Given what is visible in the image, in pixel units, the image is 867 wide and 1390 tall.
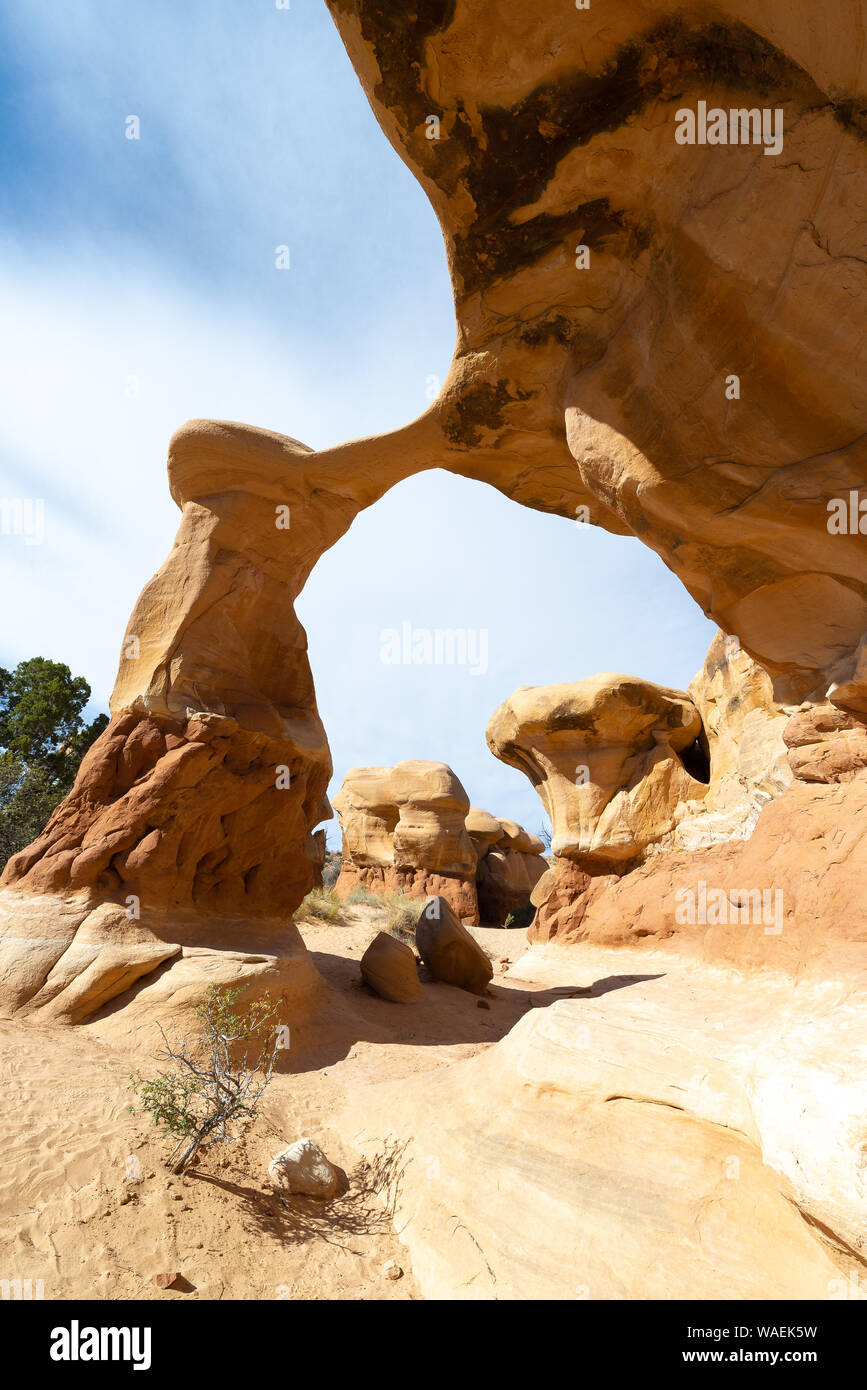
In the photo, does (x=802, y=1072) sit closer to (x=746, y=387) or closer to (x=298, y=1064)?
(x=746, y=387)

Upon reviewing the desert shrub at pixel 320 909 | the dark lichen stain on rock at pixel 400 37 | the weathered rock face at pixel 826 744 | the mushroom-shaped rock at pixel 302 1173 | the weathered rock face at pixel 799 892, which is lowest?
the desert shrub at pixel 320 909

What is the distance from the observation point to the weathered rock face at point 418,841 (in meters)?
19.1

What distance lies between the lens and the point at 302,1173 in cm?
405

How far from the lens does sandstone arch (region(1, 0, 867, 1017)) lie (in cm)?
407

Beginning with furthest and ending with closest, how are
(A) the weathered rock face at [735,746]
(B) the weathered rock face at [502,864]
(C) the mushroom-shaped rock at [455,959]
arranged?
(B) the weathered rock face at [502,864], (C) the mushroom-shaped rock at [455,959], (A) the weathered rock face at [735,746]

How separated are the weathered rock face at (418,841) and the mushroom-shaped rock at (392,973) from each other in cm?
1010

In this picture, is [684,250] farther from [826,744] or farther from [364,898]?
[364,898]

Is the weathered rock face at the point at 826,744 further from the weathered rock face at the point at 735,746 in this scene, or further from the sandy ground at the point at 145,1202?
the sandy ground at the point at 145,1202

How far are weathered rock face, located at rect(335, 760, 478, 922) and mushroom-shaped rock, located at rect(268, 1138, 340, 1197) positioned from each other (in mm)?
14928

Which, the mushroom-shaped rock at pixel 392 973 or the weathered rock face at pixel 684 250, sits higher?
the weathered rock face at pixel 684 250

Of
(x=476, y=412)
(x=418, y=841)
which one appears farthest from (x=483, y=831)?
(x=476, y=412)

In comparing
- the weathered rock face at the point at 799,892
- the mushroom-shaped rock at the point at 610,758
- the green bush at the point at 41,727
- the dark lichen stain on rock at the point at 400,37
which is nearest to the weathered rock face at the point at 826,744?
the weathered rock face at the point at 799,892

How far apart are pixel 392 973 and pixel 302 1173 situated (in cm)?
471

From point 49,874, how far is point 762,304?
7.50 meters
